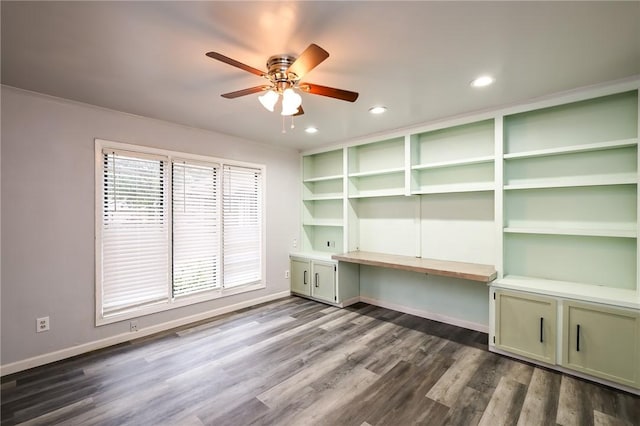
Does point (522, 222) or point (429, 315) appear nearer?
point (522, 222)

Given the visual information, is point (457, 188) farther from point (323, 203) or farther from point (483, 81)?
point (323, 203)

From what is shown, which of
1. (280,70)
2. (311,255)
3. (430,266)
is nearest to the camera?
(280,70)

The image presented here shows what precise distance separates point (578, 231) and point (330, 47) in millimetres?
2733

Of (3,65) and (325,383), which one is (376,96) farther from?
(3,65)

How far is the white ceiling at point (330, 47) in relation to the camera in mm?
1621

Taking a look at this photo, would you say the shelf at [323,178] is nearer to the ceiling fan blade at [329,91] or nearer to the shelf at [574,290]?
the ceiling fan blade at [329,91]

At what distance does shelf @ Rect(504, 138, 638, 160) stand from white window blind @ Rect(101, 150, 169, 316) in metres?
3.99

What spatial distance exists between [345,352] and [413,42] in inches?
110

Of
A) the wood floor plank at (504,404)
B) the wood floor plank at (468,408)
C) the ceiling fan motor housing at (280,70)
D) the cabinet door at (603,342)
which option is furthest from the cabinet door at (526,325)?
the ceiling fan motor housing at (280,70)

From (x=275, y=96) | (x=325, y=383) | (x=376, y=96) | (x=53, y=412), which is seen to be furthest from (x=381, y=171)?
(x=53, y=412)

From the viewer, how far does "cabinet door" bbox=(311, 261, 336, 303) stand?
14.3ft

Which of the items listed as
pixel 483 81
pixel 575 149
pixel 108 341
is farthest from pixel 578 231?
pixel 108 341

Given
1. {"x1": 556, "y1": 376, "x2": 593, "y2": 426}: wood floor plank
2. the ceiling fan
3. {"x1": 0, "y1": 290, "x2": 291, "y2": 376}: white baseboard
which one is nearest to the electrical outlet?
{"x1": 0, "y1": 290, "x2": 291, "y2": 376}: white baseboard

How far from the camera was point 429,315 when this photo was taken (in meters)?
3.88
